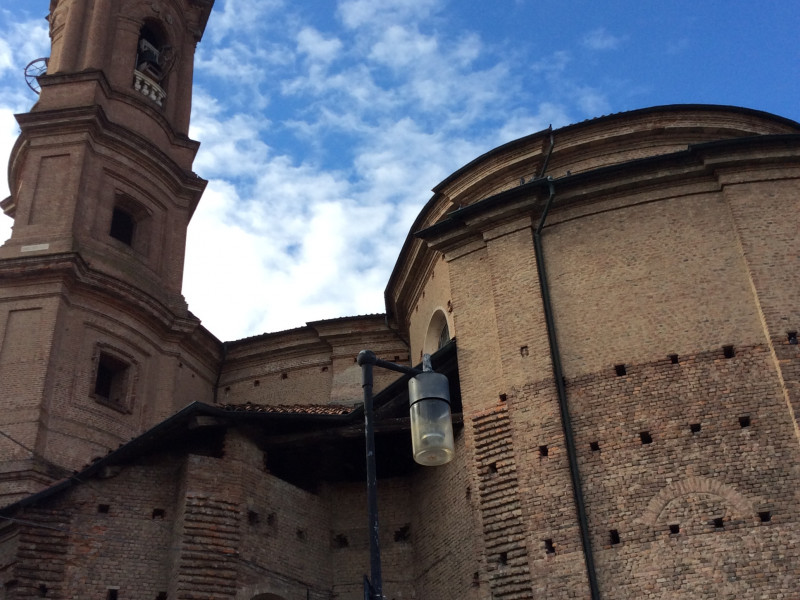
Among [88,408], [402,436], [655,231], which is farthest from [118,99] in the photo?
[655,231]

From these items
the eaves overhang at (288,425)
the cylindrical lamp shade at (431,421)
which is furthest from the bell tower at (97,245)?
the cylindrical lamp shade at (431,421)

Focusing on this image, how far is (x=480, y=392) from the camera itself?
1549 cm

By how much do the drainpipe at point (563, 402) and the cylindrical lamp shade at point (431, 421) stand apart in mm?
6213

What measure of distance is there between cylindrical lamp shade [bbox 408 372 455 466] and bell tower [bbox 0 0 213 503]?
38.4 ft

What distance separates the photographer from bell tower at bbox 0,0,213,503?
1859 cm

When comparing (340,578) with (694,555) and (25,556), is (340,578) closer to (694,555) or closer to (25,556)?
(25,556)

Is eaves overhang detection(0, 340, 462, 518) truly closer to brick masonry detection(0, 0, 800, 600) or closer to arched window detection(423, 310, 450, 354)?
brick masonry detection(0, 0, 800, 600)

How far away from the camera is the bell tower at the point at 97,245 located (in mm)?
18594

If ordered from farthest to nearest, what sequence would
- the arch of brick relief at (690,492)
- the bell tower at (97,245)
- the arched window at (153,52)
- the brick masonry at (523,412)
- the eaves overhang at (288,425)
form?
the arched window at (153,52)
the bell tower at (97,245)
the eaves overhang at (288,425)
the brick masonry at (523,412)
the arch of brick relief at (690,492)

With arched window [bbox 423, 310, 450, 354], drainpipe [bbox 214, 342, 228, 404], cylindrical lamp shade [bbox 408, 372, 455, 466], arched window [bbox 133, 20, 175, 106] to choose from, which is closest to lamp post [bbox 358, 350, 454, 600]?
cylindrical lamp shade [bbox 408, 372, 455, 466]

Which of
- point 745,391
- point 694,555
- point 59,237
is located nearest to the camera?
point 694,555

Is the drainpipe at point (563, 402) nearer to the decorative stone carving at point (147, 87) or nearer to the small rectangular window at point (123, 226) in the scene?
the small rectangular window at point (123, 226)

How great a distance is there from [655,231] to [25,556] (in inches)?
441

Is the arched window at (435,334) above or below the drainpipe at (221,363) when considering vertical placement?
below
